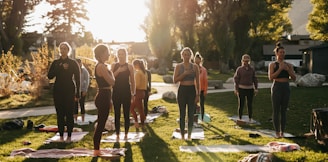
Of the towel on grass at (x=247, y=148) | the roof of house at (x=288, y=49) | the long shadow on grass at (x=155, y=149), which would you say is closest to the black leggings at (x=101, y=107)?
the long shadow on grass at (x=155, y=149)

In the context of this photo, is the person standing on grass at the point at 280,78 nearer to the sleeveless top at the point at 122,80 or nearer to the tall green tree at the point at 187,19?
the sleeveless top at the point at 122,80

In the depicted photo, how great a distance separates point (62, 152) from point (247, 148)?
3.47 m

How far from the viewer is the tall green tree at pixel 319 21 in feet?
143

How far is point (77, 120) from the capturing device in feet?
42.5

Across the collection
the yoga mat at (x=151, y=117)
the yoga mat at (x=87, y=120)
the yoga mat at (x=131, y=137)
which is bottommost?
the yoga mat at (x=151, y=117)

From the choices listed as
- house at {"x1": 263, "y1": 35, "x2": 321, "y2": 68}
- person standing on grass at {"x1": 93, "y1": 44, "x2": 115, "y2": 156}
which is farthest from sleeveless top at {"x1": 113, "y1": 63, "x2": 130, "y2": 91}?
house at {"x1": 263, "y1": 35, "x2": 321, "y2": 68}

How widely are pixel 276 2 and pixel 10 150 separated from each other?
174ft

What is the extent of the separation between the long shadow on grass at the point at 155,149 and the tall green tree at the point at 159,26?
34691 millimetres

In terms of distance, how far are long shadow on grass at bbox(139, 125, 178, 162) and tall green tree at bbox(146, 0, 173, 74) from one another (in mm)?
34691

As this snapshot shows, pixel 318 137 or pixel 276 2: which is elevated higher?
pixel 276 2

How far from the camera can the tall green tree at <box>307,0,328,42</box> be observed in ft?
143

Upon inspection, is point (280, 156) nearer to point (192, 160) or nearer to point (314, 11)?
point (192, 160)

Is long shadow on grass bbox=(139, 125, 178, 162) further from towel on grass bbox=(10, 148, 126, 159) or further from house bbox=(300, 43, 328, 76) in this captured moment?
house bbox=(300, 43, 328, 76)

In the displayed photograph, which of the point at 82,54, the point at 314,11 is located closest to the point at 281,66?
the point at 82,54
